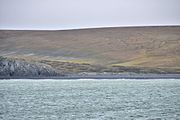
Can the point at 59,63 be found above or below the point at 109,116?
above

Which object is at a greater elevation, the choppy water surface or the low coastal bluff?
the low coastal bluff

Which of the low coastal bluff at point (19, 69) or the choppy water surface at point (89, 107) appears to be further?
the low coastal bluff at point (19, 69)

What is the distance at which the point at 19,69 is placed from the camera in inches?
6038

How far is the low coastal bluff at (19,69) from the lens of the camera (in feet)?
498

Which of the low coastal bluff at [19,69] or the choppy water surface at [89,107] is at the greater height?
the low coastal bluff at [19,69]

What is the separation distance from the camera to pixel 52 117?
210ft

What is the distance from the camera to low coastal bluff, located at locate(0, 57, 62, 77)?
5979 inches

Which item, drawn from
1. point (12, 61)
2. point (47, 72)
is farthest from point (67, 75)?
point (12, 61)

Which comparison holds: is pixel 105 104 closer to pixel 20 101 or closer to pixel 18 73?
pixel 20 101

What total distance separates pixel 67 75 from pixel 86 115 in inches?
3972

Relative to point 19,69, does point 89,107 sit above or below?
below

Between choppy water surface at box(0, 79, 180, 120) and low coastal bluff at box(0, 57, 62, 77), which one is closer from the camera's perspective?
choppy water surface at box(0, 79, 180, 120)

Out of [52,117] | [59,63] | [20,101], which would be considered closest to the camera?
[52,117]

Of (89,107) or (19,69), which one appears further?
(19,69)
